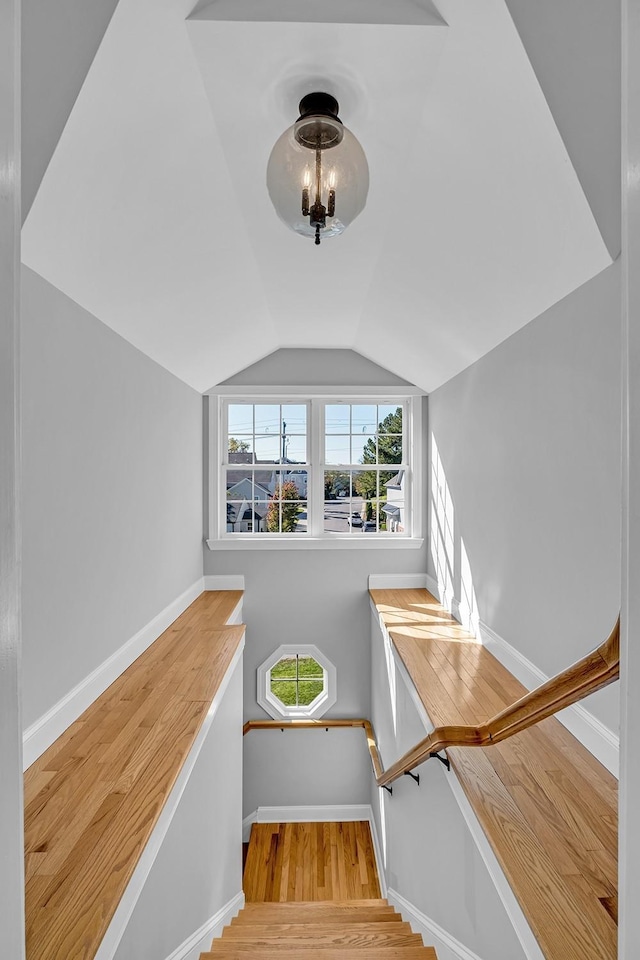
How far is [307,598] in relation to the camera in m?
4.76

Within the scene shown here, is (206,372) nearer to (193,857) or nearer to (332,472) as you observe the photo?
(332,472)

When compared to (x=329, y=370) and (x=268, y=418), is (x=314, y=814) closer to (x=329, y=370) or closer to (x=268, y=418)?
(x=268, y=418)

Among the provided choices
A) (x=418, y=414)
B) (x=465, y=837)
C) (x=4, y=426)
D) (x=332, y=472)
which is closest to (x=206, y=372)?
(x=332, y=472)

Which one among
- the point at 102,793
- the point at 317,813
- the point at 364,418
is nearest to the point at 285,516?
the point at 364,418

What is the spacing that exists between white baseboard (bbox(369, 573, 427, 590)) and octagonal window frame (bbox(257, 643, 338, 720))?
2.45 feet

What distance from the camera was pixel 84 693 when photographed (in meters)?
2.33

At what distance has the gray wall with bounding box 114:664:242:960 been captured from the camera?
1754 mm

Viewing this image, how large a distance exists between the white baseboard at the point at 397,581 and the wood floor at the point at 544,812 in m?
1.98

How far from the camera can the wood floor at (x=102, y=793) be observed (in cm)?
129

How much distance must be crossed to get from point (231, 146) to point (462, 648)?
267cm

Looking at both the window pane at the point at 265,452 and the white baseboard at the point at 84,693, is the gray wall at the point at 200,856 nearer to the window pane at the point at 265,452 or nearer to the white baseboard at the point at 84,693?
the white baseboard at the point at 84,693

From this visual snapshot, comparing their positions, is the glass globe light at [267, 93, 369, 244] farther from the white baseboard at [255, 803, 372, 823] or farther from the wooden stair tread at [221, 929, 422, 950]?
the white baseboard at [255, 803, 372, 823]

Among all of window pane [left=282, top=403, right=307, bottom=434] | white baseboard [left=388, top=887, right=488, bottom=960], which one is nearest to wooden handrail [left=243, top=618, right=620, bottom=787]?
white baseboard [left=388, top=887, right=488, bottom=960]

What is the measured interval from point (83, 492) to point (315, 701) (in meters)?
3.24
